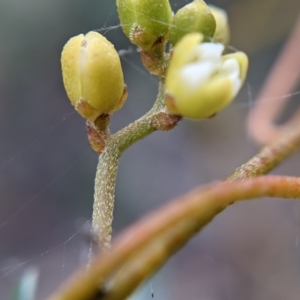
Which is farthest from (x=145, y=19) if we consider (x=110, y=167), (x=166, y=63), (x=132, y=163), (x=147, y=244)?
(x=132, y=163)

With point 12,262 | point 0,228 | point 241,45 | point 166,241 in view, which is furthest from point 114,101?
point 241,45

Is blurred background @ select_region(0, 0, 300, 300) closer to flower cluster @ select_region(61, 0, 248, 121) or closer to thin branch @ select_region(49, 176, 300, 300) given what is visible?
flower cluster @ select_region(61, 0, 248, 121)

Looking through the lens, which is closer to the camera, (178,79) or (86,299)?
(86,299)

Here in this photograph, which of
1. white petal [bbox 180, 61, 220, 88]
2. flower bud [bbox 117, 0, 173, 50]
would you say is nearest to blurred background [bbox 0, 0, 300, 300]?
flower bud [bbox 117, 0, 173, 50]

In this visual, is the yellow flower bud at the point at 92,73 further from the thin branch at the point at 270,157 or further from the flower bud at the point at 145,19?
the thin branch at the point at 270,157

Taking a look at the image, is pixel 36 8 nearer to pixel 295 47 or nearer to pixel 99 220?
pixel 295 47

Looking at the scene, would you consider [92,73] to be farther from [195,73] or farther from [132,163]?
[132,163]
